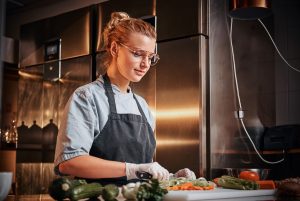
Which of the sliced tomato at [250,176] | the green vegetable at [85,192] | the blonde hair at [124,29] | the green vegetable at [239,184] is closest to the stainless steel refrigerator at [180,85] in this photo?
the sliced tomato at [250,176]

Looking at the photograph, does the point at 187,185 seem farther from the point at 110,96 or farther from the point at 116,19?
the point at 116,19

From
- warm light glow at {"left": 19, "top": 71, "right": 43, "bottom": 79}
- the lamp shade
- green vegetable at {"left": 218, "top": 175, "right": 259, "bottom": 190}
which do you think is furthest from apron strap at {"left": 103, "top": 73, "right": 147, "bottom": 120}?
warm light glow at {"left": 19, "top": 71, "right": 43, "bottom": 79}

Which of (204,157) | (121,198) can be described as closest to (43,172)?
(204,157)

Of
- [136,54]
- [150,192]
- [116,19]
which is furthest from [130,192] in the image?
[116,19]

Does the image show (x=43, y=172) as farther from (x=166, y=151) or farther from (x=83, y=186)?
(x=83, y=186)

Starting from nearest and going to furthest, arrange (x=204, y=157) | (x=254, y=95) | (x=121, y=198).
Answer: (x=121, y=198) < (x=204, y=157) < (x=254, y=95)

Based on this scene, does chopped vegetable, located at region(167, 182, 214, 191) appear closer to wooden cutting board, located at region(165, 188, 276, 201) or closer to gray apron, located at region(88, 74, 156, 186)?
wooden cutting board, located at region(165, 188, 276, 201)

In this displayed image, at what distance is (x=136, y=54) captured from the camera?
2.04m

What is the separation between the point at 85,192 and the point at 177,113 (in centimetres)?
179

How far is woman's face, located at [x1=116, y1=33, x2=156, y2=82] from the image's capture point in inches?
80.4

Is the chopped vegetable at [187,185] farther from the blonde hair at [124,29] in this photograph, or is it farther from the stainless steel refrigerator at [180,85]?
the stainless steel refrigerator at [180,85]

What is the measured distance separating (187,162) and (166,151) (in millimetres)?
198

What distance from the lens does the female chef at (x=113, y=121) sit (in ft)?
6.04

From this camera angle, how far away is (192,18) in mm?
3152
